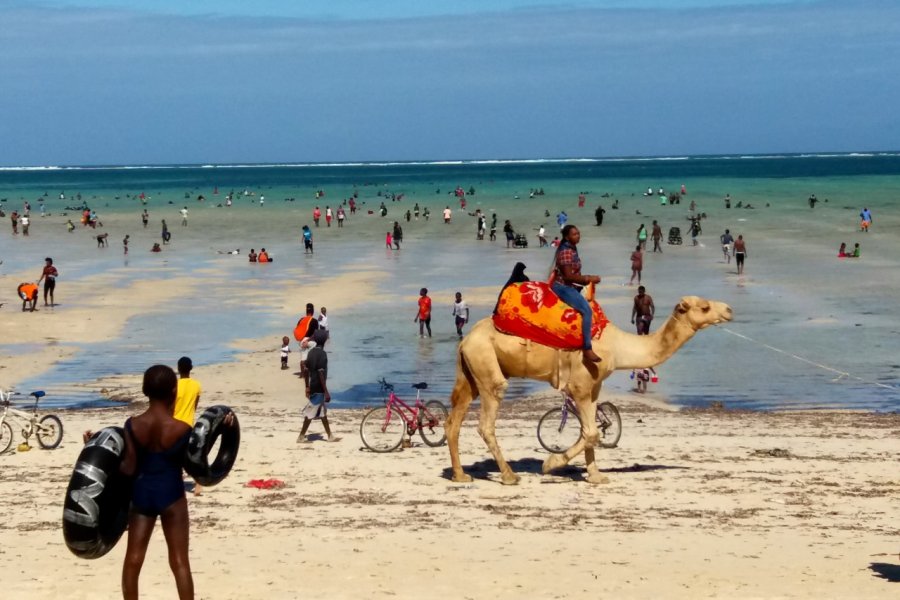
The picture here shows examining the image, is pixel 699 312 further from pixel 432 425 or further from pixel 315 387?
pixel 315 387

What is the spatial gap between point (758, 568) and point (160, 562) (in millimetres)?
5475

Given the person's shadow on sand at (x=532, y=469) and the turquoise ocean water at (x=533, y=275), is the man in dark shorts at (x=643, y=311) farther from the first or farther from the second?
the person's shadow on sand at (x=532, y=469)

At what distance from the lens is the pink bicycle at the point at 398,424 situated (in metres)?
18.2

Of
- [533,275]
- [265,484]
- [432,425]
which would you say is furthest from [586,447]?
[533,275]

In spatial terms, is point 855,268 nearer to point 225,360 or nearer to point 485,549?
point 225,360

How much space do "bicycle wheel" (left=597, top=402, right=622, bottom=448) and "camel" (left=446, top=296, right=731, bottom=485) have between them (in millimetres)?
2205

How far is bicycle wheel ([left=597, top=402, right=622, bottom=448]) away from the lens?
1848cm

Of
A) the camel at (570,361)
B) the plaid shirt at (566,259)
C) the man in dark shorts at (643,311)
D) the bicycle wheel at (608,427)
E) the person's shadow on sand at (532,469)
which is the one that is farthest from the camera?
the man in dark shorts at (643,311)

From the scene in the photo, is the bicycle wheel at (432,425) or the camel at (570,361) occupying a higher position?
the camel at (570,361)

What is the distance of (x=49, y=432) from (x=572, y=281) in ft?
25.5

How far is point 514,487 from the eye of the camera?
52.5ft

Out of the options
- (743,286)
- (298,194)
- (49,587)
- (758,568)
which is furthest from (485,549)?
(298,194)

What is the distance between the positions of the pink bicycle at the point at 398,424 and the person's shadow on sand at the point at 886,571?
7.55m

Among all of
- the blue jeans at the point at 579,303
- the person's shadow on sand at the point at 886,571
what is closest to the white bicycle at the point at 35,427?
the blue jeans at the point at 579,303
